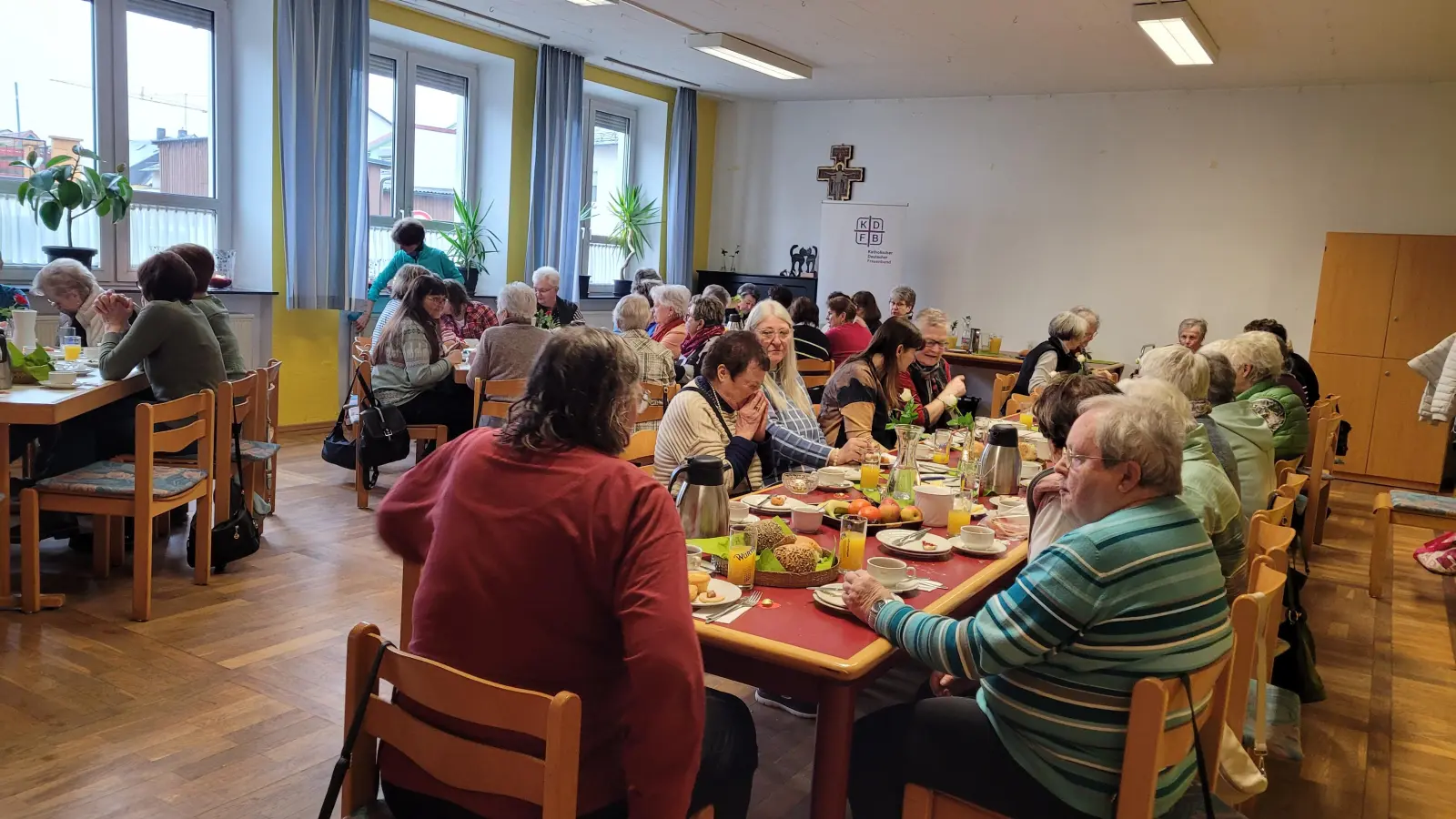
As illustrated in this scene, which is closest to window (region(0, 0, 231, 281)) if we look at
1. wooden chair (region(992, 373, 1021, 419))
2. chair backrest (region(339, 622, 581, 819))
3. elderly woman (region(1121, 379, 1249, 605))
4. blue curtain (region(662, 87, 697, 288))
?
blue curtain (region(662, 87, 697, 288))

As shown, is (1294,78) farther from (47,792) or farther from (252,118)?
(47,792)

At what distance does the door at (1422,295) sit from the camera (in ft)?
24.6

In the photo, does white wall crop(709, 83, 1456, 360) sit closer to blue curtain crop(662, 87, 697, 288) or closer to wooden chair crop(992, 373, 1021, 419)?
blue curtain crop(662, 87, 697, 288)

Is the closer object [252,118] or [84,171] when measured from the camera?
[84,171]

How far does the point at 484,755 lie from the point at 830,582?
3.16 ft

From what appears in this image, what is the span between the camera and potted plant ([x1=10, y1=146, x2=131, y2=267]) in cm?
555

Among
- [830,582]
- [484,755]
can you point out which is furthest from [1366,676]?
[484,755]

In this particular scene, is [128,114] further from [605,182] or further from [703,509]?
[703,509]

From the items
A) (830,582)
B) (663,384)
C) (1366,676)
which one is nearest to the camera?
(830,582)

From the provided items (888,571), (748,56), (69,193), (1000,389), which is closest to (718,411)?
(888,571)

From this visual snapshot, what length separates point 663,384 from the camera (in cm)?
557

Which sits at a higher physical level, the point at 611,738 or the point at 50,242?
the point at 50,242

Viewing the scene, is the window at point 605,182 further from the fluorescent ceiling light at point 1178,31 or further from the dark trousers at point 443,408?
the fluorescent ceiling light at point 1178,31

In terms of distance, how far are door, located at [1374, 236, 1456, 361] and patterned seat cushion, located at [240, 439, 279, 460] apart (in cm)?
772
